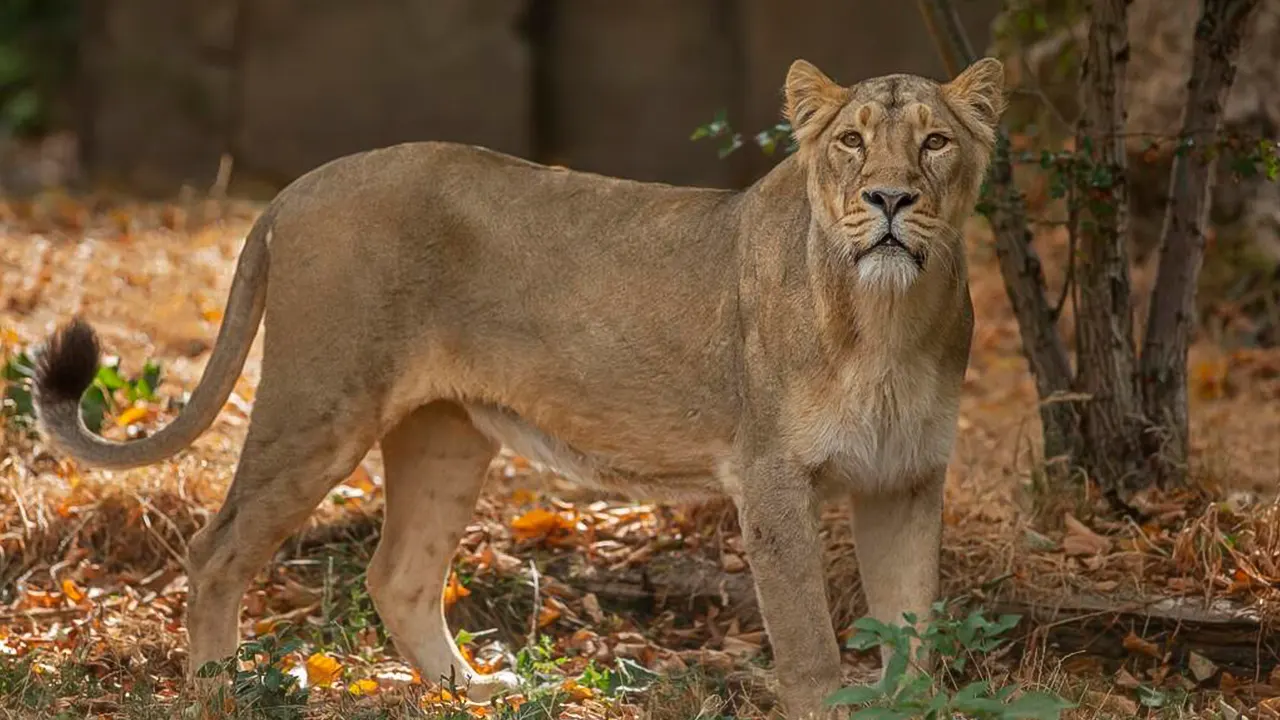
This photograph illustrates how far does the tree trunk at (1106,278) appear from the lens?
6.04 m

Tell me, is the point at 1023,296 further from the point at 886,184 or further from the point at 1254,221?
the point at 1254,221

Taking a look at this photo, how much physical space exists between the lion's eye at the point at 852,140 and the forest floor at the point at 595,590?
1.45 meters

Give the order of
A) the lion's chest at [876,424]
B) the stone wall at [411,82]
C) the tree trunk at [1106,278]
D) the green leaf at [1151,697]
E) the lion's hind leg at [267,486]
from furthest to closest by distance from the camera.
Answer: the stone wall at [411,82] < the tree trunk at [1106,278] < the lion's hind leg at [267,486] < the green leaf at [1151,697] < the lion's chest at [876,424]

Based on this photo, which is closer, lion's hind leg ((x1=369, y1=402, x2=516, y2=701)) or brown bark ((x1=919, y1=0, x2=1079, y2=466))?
lion's hind leg ((x1=369, y1=402, x2=516, y2=701))

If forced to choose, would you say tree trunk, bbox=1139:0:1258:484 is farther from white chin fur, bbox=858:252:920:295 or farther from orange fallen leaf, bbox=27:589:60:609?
orange fallen leaf, bbox=27:589:60:609

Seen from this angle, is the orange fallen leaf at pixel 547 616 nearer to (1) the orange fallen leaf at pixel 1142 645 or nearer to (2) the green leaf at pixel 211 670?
(2) the green leaf at pixel 211 670

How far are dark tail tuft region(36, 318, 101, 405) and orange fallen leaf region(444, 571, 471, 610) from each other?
4.43 ft

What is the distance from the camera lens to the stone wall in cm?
1330

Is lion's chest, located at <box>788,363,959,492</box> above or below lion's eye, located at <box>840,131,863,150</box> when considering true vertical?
below

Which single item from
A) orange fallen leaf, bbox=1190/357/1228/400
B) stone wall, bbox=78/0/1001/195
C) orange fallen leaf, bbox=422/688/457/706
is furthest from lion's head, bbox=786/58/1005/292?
stone wall, bbox=78/0/1001/195

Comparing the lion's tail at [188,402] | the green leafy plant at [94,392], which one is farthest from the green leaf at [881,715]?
the green leafy plant at [94,392]

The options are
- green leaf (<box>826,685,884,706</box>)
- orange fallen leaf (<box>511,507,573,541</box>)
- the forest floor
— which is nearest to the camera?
green leaf (<box>826,685,884,706</box>)

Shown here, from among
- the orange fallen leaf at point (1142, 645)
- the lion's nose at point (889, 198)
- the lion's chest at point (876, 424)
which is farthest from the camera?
the orange fallen leaf at point (1142, 645)

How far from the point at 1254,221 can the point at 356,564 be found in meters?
5.11
